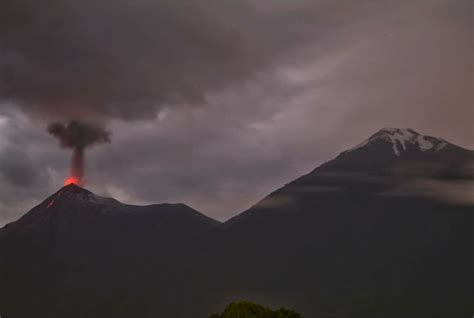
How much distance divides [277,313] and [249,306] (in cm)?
365

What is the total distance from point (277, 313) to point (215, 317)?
293 inches

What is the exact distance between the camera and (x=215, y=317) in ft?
258

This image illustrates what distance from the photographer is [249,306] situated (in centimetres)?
7894

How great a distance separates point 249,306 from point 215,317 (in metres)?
4.23

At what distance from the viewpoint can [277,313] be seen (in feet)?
254
